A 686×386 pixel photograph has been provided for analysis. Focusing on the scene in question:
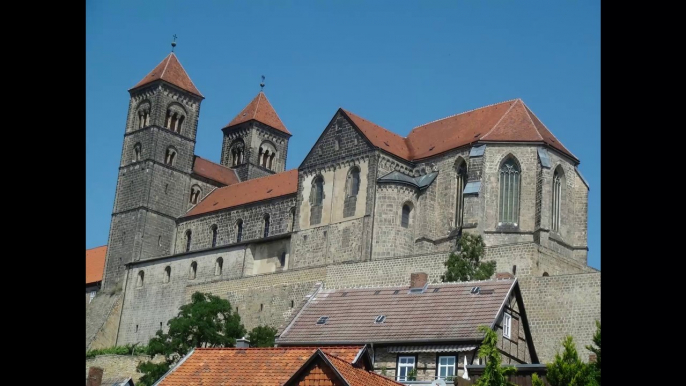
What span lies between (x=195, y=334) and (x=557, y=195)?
64.0 ft

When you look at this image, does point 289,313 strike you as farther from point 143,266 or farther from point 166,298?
point 143,266

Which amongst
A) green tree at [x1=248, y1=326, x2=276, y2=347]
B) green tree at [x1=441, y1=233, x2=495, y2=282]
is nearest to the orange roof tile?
green tree at [x1=248, y1=326, x2=276, y2=347]

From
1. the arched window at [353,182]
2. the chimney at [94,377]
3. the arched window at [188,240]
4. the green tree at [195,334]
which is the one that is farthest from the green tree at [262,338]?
the arched window at [188,240]

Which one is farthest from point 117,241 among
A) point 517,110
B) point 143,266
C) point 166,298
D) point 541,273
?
point 541,273

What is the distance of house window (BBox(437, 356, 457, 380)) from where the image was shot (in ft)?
102

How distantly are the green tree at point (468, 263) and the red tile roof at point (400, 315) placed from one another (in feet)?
38.4

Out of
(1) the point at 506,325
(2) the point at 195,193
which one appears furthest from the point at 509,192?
(2) the point at 195,193

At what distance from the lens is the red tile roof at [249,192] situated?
7262cm

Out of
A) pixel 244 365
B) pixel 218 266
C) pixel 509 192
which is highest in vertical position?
pixel 509 192

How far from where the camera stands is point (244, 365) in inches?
939

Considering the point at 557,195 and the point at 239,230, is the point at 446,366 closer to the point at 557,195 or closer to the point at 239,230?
the point at 557,195

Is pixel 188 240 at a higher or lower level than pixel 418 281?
higher

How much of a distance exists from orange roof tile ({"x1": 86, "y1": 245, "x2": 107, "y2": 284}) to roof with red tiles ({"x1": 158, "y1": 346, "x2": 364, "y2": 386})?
2214 inches
